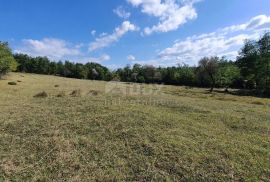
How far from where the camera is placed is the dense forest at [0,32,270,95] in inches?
2029

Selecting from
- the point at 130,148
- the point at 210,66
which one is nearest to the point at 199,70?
the point at 210,66

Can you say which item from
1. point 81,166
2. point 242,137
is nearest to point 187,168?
point 81,166

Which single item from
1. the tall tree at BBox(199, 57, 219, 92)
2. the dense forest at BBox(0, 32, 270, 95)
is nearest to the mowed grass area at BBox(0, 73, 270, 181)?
the dense forest at BBox(0, 32, 270, 95)

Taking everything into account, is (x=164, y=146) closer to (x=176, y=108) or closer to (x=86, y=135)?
(x=86, y=135)

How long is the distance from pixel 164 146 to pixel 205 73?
4828 centimetres

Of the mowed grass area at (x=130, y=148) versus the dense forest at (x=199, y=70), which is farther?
the dense forest at (x=199, y=70)

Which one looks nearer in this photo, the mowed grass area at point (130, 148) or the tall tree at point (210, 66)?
the mowed grass area at point (130, 148)

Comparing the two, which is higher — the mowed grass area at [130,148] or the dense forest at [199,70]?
the dense forest at [199,70]

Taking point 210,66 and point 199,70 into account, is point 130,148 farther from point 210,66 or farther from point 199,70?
point 199,70

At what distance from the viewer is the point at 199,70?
5656 cm

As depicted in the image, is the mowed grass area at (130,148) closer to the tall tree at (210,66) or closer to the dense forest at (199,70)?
the dense forest at (199,70)

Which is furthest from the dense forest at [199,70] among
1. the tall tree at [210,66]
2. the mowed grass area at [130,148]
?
the mowed grass area at [130,148]

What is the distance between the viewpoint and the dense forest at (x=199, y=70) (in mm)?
51528

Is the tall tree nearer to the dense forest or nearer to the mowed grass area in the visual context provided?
the dense forest
